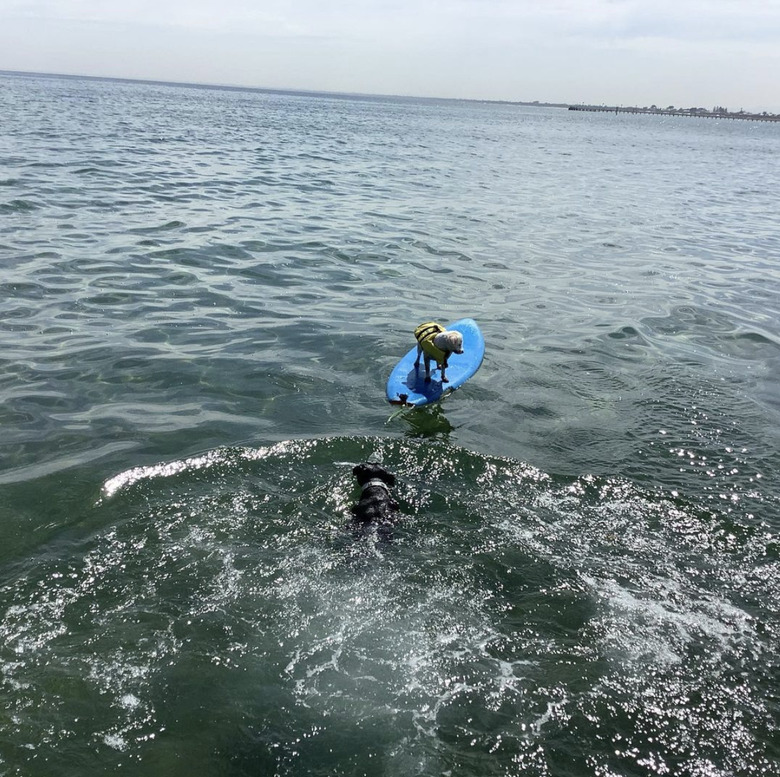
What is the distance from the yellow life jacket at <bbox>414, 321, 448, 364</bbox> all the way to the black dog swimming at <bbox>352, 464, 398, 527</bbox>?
2547mm

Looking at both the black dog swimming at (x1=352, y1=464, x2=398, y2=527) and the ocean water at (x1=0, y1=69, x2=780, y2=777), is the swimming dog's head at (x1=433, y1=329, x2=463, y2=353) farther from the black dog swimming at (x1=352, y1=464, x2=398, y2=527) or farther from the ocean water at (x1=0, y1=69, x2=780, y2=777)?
the black dog swimming at (x1=352, y1=464, x2=398, y2=527)

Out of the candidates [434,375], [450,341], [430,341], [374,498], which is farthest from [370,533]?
[434,375]

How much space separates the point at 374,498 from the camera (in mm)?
6094

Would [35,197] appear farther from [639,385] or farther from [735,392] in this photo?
[735,392]

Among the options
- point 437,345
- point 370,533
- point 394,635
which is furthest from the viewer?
point 437,345

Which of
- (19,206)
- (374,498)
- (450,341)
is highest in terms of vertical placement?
(450,341)

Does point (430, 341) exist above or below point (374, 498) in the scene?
above

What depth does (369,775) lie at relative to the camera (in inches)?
155

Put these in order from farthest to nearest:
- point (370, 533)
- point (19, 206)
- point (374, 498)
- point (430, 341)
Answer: point (19, 206)
point (430, 341)
point (374, 498)
point (370, 533)

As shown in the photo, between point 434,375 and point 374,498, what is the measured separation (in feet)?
11.0

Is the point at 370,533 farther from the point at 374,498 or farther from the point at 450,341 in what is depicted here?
the point at 450,341

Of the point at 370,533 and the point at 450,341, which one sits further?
the point at 450,341

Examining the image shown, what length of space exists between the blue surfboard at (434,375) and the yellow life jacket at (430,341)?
44cm

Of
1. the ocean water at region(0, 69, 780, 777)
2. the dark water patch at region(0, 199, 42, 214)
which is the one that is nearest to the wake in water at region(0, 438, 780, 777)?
the ocean water at region(0, 69, 780, 777)
